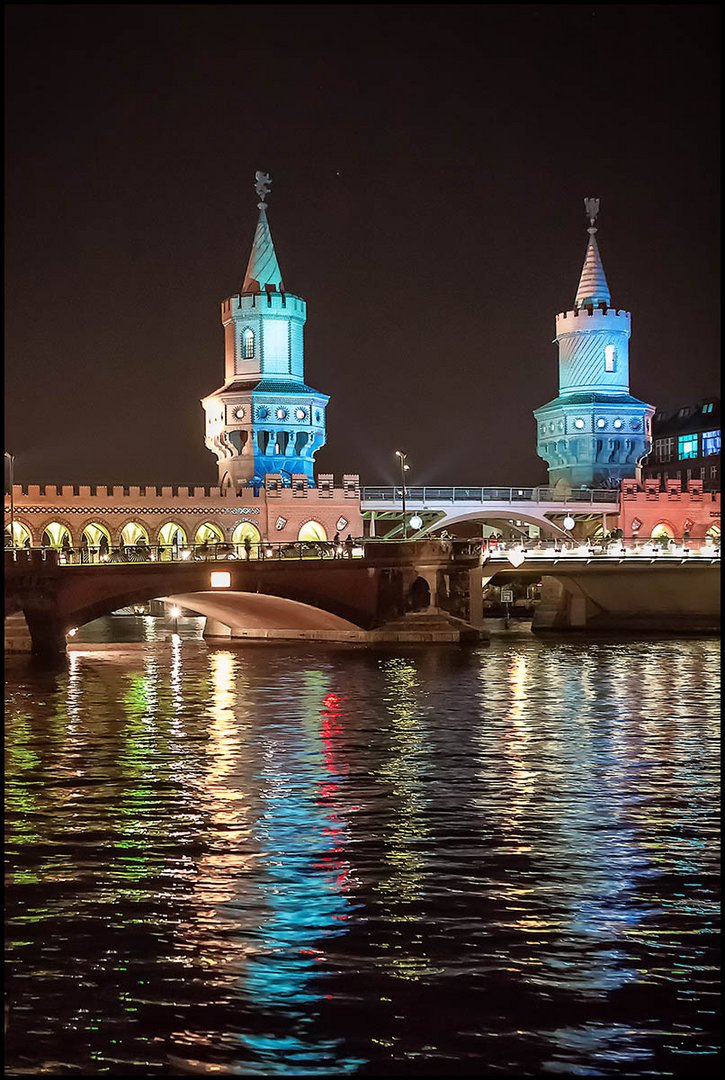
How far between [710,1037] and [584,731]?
2358 centimetres

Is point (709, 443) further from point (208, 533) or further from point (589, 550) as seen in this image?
point (208, 533)

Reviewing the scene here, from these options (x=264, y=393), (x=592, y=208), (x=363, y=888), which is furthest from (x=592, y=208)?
(x=363, y=888)

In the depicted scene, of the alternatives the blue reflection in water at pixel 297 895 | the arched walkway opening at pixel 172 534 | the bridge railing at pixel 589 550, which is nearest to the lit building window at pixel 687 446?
the bridge railing at pixel 589 550

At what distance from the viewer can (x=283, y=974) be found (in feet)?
54.0

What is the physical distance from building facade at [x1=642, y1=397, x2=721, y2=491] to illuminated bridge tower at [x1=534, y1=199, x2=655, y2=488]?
2402cm

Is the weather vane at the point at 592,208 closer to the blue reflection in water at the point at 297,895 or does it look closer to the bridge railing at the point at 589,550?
the bridge railing at the point at 589,550

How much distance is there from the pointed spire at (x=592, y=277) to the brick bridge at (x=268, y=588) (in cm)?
5685

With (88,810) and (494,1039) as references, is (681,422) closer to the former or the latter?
(88,810)

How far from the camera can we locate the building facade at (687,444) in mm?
151250

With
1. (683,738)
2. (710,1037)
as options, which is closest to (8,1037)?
(710,1037)

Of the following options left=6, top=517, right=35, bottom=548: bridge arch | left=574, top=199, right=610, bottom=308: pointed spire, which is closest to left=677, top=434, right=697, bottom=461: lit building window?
left=574, top=199, right=610, bottom=308: pointed spire

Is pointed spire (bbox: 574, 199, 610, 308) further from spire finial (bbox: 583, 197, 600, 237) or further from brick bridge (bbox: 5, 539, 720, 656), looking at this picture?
brick bridge (bbox: 5, 539, 720, 656)

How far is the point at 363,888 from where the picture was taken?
20891 mm

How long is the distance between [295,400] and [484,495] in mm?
15818
